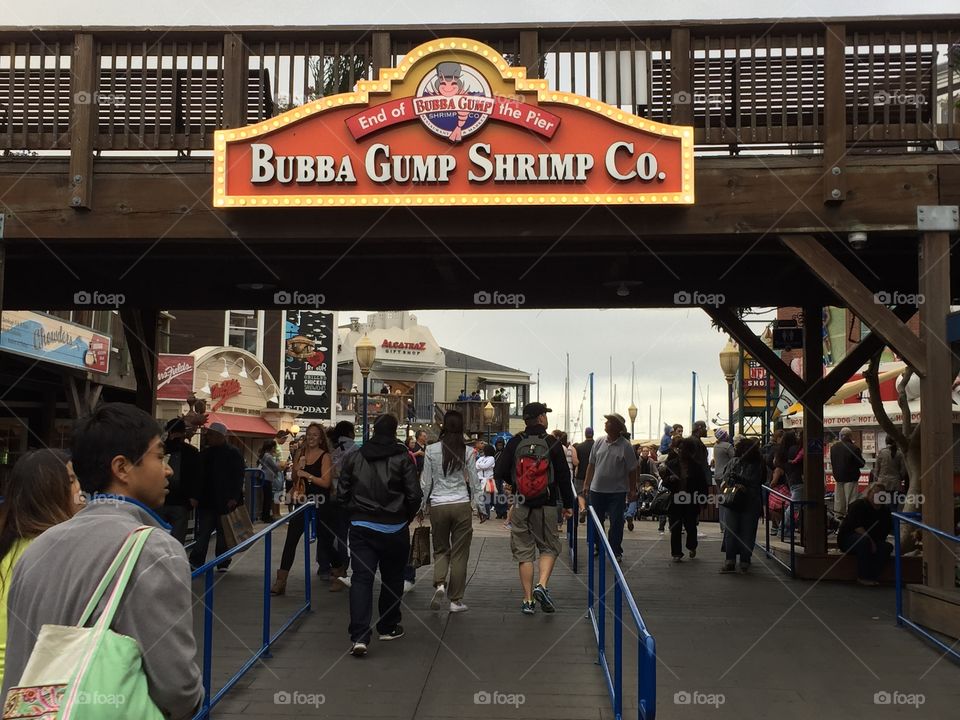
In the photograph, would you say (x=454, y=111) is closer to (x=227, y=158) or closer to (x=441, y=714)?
(x=227, y=158)

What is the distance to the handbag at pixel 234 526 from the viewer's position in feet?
36.0

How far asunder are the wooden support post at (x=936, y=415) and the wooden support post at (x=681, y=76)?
2.38 meters

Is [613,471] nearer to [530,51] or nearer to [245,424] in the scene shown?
[530,51]

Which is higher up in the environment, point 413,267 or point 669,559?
point 413,267

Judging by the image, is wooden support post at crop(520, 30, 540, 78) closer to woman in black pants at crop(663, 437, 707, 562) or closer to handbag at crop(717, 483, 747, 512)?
handbag at crop(717, 483, 747, 512)

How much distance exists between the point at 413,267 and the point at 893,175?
16.4 ft

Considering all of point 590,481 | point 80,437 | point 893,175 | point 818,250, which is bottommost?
point 590,481

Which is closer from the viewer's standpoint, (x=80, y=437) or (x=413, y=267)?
(x=80, y=437)

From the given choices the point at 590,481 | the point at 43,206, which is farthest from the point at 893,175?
the point at 43,206

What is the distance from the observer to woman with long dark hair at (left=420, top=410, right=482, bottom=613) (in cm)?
924

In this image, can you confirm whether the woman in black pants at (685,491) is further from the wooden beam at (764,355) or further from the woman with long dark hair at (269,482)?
the woman with long dark hair at (269,482)

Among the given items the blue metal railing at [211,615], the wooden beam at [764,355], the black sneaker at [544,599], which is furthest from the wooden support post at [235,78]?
the wooden beam at [764,355]

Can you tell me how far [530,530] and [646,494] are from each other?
12131 millimetres

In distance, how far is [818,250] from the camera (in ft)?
29.9
